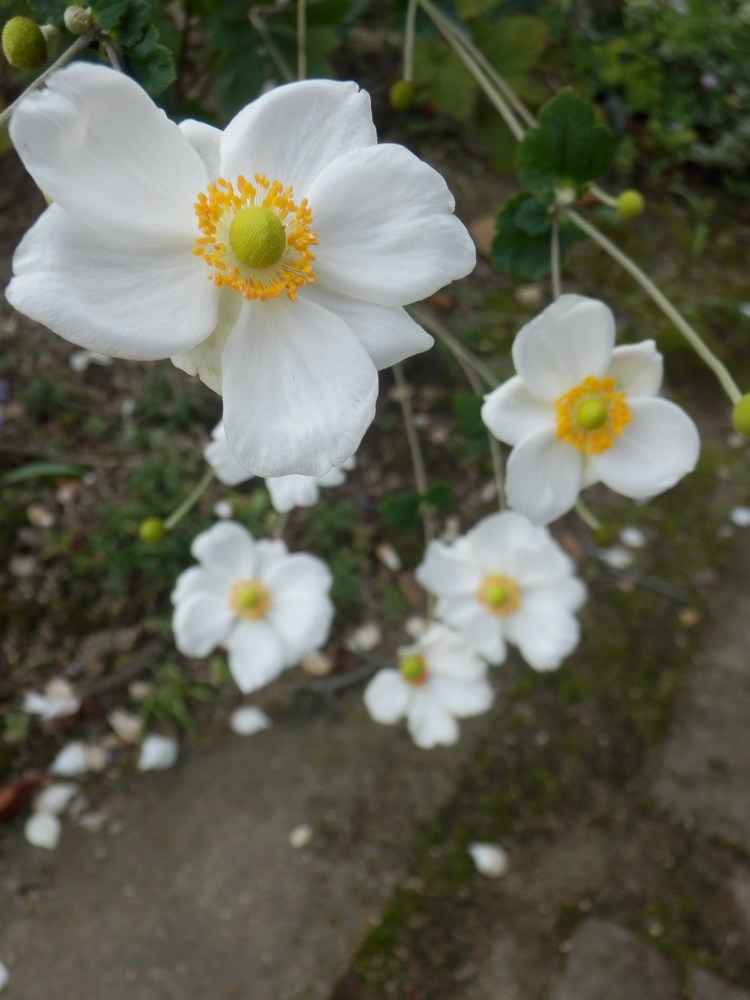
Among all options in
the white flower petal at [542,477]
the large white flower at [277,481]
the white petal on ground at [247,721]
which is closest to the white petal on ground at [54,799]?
the white petal on ground at [247,721]

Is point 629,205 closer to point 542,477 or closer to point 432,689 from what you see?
point 542,477

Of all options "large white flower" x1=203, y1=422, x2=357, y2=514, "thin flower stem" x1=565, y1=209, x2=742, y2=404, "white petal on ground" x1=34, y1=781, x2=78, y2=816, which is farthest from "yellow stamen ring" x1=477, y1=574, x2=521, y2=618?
"white petal on ground" x1=34, y1=781, x2=78, y2=816

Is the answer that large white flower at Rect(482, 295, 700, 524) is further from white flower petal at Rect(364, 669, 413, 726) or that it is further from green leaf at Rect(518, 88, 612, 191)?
white flower petal at Rect(364, 669, 413, 726)

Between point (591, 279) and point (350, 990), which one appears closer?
point (350, 990)

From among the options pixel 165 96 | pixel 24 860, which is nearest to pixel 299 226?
pixel 165 96

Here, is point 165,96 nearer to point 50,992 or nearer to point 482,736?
point 482,736

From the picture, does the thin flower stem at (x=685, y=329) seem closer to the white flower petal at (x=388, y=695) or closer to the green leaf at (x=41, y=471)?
the white flower petal at (x=388, y=695)
